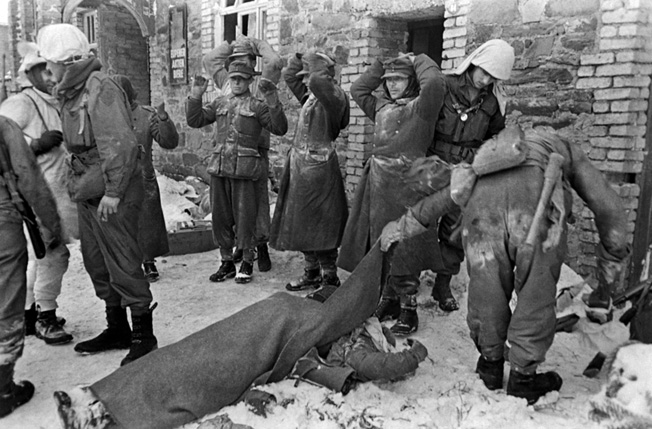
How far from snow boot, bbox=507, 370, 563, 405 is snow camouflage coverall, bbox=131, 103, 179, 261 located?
11.5ft

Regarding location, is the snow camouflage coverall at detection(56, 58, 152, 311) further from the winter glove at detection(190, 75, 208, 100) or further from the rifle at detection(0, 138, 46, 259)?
the winter glove at detection(190, 75, 208, 100)

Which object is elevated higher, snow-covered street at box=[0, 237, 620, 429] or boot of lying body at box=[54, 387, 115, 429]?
boot of lying body at box=[54, 387, 115, 429]

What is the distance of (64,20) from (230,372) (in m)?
12.1

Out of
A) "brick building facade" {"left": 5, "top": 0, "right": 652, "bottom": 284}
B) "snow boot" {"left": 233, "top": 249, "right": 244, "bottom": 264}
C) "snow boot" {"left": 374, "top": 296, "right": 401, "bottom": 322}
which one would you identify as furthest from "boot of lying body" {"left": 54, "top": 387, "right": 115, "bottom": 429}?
"brick building facade" {"left": 5, "top": 0, "right": 652, "bottom": 284}

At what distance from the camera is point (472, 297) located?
3131 mm

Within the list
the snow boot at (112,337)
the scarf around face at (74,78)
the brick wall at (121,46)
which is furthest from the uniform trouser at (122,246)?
the brick wall at (121,46)

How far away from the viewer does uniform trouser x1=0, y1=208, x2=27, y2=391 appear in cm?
300

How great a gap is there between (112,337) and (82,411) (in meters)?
1.30

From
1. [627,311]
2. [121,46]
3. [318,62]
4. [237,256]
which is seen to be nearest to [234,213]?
[237,256]

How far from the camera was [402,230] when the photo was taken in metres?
3.24

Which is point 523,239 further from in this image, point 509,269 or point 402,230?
point 402,230

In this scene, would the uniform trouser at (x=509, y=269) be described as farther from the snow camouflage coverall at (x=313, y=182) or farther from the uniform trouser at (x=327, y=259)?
the uniform trouser at (x=327, y=259)

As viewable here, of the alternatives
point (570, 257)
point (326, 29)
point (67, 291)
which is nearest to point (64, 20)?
point (326, 29)

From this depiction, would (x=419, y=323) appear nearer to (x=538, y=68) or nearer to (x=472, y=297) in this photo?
(x=472, y=297)
